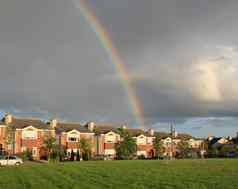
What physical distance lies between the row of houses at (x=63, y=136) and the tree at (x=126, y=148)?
3938mm

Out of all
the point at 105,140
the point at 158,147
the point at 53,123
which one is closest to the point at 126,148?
the point at 105,140

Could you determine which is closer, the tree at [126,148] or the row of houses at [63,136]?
the row of houses at [63,136]

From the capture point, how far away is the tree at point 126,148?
89.4 metres

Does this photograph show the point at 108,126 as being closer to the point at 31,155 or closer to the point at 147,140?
the point at 147,140

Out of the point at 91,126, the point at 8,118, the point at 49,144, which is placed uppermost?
the point at 8,118

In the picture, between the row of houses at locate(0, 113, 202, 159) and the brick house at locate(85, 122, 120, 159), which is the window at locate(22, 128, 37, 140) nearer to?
the row of houses at locate(0, 113, 202, 159)

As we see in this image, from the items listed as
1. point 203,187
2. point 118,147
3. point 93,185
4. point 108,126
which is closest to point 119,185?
point 93,185

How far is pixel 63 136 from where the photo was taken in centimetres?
9138

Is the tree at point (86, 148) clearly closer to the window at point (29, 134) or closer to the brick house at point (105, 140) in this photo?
the window at point (29, 134)

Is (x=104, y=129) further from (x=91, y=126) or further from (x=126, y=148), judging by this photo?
(x=126, y=148)

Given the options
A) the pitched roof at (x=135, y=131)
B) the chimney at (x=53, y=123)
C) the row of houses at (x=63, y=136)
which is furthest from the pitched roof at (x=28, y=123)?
the pitched roof at (x=135, y=131)

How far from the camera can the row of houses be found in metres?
82.6

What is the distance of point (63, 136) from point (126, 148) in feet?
51.8

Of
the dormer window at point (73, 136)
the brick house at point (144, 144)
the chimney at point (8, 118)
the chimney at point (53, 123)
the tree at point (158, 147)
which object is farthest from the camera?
the brick house at point (144, 144)
